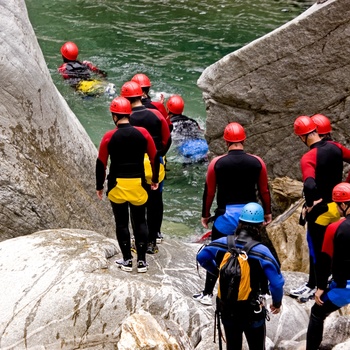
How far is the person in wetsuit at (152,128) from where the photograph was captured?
753 cm

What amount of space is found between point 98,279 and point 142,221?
81 centimetres

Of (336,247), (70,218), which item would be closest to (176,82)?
(70,218)

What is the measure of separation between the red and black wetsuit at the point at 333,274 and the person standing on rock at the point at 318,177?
3.57 feet

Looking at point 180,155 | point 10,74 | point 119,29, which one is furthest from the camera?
point 119,29

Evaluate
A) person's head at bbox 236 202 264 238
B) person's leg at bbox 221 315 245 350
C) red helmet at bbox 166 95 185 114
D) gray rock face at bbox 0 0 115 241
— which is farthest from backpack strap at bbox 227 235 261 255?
red helmet at bbox 166 95 185 114

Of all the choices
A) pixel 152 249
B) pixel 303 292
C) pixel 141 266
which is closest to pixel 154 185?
pixel 141 266

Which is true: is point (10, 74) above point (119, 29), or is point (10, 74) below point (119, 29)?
above

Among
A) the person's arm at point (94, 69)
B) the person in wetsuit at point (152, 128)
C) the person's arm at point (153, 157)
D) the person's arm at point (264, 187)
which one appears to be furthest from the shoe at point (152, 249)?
the person's arm at point (94, 69)

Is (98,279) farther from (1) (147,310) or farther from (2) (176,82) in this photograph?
(2) (176,82)

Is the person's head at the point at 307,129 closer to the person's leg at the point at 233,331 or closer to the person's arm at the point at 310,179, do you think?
the person's arm at the point at 310,179

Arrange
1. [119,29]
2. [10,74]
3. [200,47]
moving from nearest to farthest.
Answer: [10,74]
[200,47]
[119,29]

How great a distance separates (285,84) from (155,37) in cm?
1049

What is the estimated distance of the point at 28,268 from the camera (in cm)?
705

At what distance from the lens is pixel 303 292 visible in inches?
298
